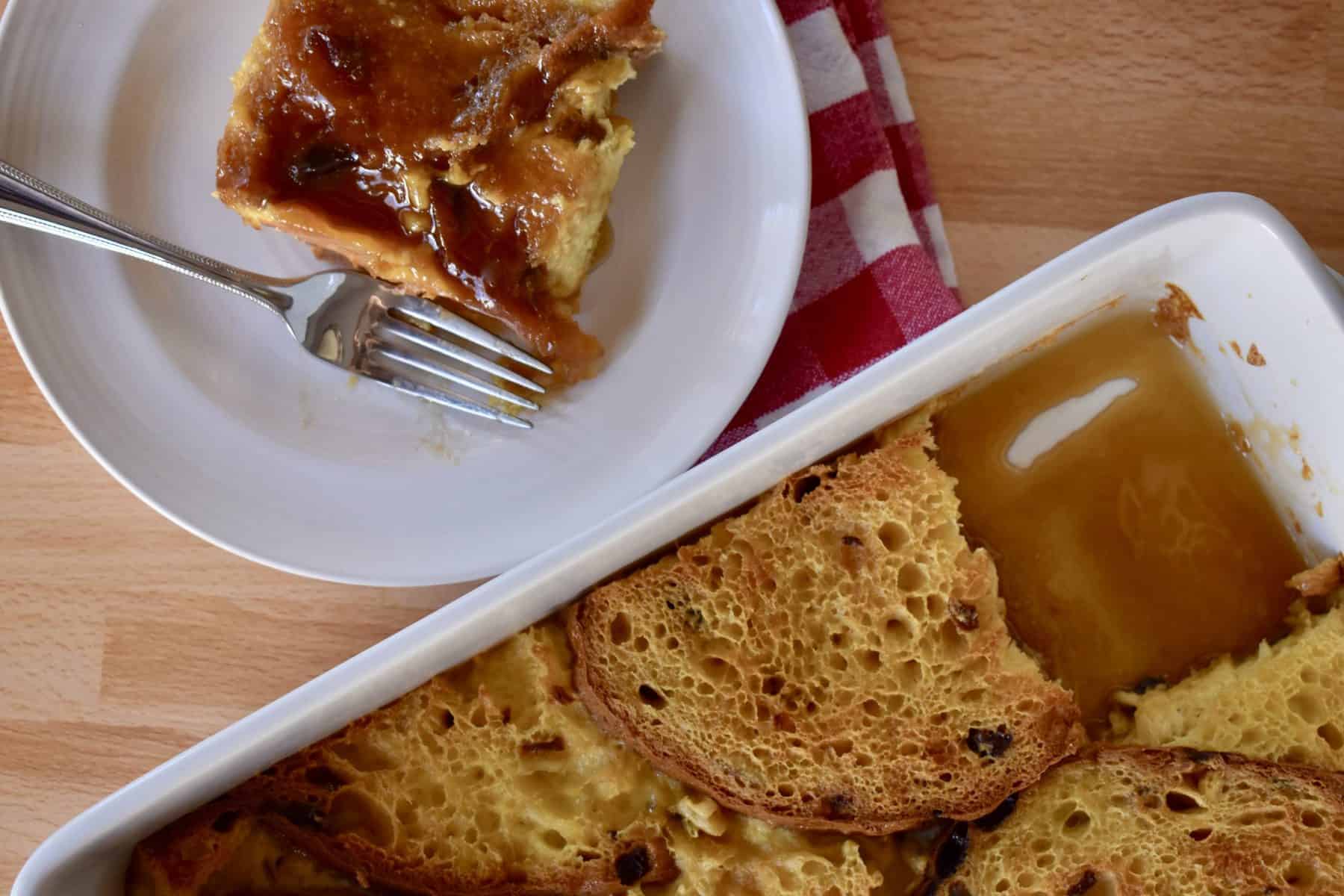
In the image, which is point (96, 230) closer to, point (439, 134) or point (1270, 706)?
point (439, 134)

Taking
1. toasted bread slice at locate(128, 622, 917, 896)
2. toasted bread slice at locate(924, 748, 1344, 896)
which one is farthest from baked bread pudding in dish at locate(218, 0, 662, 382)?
toasted bread slice at locate(924, 748, 1344, 896)

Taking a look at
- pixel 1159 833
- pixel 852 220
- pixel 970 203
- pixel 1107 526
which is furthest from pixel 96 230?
pixel 1159 833

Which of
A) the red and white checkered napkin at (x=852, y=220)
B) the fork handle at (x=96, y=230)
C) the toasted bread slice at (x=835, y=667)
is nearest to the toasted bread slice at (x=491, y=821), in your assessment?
the toasted bread slice at (x=835, y=667)

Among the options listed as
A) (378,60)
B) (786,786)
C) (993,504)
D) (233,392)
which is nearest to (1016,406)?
(993,504)

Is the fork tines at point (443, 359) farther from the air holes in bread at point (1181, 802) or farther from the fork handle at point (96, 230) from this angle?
the air holes in bread at point (1181, 802)

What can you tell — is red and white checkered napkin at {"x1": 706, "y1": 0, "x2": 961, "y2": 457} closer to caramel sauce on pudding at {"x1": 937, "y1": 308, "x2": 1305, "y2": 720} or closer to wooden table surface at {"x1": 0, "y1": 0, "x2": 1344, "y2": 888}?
wooden table surface at {"x1": 0, "y1": 0, "x2": 1344, "y2": 888}
